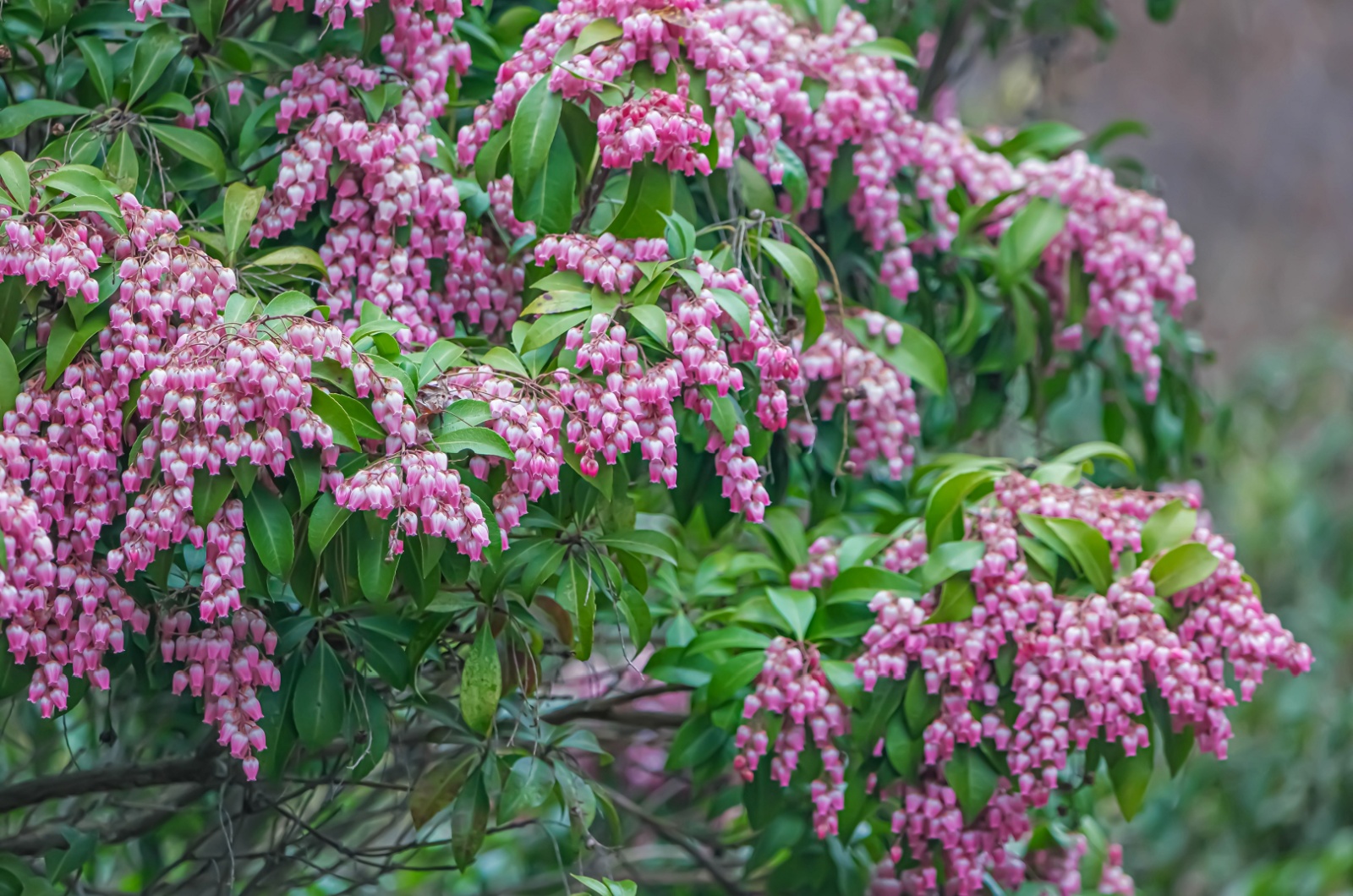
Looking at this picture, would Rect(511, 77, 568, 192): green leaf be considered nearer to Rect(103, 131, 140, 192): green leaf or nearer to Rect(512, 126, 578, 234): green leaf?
Rect(512, 126, 578, 234): green leaf

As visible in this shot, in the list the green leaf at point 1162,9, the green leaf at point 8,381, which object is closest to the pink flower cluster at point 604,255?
the green leaf at point 8,381

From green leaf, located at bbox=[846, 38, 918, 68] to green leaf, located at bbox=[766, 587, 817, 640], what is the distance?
1.12 metres

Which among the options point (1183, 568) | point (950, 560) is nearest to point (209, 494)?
point (950, 560)

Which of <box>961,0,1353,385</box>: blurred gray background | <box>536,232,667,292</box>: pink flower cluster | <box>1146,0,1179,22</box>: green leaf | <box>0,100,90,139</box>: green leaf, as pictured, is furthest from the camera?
<box>961,0,1353,385</box>: blurred gray background

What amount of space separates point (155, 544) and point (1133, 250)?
2.15 metres

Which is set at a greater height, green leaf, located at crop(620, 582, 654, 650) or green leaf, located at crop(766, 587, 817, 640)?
green leaf, located at crop(620, 582, 654, 650)

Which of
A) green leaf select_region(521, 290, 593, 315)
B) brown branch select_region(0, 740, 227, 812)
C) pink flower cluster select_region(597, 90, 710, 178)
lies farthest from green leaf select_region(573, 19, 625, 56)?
brown branch select_region(0, 740, 227, 812)

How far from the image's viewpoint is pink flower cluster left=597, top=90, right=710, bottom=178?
213 centimetres

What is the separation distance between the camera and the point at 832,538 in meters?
2.92

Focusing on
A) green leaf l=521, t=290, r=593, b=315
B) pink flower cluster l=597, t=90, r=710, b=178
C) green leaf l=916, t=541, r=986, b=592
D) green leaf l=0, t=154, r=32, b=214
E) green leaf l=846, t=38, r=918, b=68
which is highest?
green leaf l=846, t=38, r=918, b=68

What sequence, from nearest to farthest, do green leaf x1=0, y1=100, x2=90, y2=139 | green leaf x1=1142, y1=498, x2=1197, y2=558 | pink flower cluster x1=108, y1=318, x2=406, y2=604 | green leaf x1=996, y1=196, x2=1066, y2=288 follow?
pink flower cluster x1=108, y1=318, x2=406, y2=604, green leaf x1=0, y1=100, x2=90, y2=139, green leaf x1=1142, y1=498, x2=1197, y2=558, green leaf x1=996, y1=196, x2=1066, y2=288

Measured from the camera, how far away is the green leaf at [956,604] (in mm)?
2451

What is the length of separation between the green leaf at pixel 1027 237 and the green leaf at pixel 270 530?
175 centimetres

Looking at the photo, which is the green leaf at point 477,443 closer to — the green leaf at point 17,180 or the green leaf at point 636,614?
the green leaf at point 636,614
